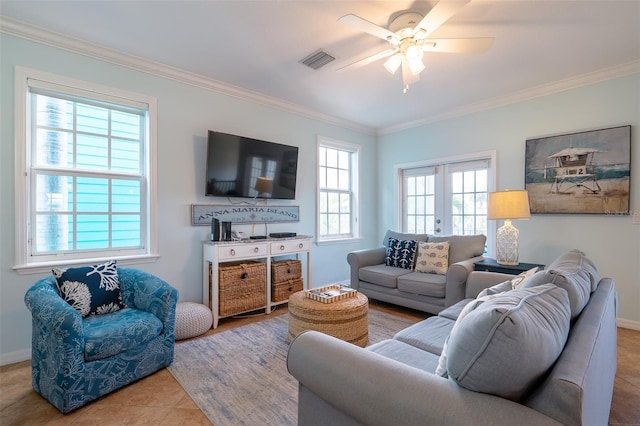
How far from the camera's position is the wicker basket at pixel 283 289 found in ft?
11.6

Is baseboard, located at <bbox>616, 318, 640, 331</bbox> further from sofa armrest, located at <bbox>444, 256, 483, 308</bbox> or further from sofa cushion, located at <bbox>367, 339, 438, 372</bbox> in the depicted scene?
sofa cushion, located at <bbox>367, 339, 438, 372</bbox>

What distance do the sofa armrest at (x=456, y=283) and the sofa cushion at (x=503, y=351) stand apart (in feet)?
7.02

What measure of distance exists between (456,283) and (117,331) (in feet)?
9.19

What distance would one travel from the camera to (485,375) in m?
0.78

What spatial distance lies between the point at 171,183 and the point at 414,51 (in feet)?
8.49

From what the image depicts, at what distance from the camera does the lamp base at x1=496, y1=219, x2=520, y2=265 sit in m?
3.11

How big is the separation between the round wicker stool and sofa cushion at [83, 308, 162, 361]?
1.02m

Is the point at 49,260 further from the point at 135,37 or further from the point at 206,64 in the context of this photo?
the point at 206,64

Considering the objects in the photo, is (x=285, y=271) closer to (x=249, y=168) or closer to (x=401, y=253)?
(x=249, y=168)

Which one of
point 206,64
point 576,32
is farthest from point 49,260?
point 576,32

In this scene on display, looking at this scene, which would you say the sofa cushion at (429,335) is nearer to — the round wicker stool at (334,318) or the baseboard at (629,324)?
the round wicker stool at (334,318)

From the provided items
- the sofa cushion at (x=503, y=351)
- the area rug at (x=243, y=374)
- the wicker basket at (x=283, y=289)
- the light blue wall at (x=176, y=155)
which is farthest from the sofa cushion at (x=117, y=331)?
the sofa cushion at (x=503, y=351)

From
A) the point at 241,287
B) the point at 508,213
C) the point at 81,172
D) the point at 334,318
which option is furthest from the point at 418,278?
the point at 81,172

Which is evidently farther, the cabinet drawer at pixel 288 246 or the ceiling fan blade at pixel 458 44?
the cabinet drawer at pixel 288 246
